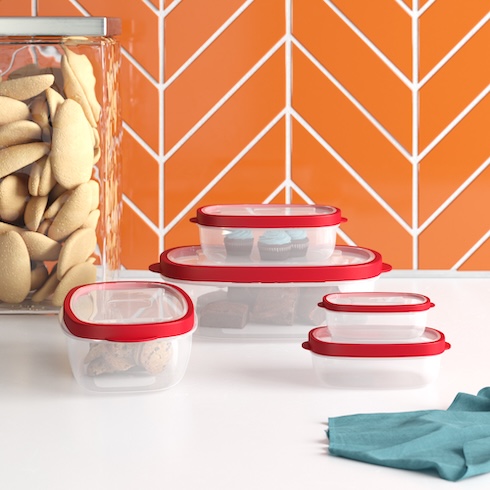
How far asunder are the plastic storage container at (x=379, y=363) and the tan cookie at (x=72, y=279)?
0.35 m

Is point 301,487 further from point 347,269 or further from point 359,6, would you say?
point 359,6

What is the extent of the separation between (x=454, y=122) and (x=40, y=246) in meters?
0.60

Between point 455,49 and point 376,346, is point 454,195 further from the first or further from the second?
point 376,346

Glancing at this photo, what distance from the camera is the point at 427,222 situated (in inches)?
52.7

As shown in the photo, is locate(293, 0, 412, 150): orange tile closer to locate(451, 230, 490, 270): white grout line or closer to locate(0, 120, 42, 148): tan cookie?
locate(451, 230, 490, 270): white grout line

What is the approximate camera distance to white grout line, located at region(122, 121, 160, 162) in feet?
4.37

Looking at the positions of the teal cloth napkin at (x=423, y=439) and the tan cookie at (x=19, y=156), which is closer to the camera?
the teal cloth napkin at (x=423, y=439)

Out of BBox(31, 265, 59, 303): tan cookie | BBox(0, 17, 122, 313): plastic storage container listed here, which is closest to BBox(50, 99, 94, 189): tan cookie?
BBox(0, 17, 122, 313): plastic storage container

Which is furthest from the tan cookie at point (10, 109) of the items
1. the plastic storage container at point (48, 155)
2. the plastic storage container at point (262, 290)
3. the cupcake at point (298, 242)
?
the cupcake at point (298, 242)

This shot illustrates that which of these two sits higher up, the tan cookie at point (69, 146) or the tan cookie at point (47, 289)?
the tan cookie at point (69, 146)

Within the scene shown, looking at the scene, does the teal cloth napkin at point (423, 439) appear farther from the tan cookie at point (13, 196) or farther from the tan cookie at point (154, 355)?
the tan cookie at point (13, 196)

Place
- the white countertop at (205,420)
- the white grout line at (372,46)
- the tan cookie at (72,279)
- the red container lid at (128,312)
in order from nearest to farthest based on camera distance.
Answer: the white countertop at (205,420) < the red container lid at (128,312) < the tan cookie at (72,279) < the white grout line at (372,46)

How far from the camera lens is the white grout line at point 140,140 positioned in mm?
1333

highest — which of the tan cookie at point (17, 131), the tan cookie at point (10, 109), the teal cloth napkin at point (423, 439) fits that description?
the tan cookie at point (10, 109)
